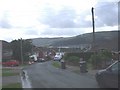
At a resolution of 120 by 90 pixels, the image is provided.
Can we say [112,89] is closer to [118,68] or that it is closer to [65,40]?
[118,68]

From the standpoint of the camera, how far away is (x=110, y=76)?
17.5 meters

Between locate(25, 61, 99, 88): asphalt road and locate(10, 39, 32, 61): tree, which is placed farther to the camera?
locate(10, 39, 32, 61): tree

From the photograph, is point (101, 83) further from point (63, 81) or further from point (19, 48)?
point (19, 48)

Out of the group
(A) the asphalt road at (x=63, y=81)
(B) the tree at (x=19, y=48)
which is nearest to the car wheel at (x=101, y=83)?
(A) the asphalt road at (x=63, y=81)

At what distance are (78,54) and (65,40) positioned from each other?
76249 mm

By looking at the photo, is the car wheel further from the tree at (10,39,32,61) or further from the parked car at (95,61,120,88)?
the tree at (10,39,32,61)

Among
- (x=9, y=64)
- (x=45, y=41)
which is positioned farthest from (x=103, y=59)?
(x=45, y=41)

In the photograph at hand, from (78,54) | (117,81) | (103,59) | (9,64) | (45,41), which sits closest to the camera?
(117,81)

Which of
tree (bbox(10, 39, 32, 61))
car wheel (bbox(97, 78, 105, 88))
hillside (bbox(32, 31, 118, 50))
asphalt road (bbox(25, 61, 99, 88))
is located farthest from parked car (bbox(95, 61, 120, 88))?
tree (bbox(10, 39, 32, 61))

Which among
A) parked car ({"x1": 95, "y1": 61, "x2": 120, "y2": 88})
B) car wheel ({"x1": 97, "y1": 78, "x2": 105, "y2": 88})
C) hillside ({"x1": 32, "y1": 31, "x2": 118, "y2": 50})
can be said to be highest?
hillside ({"x1": 32, "y1": 31, "x2": 118, "y2": 50})

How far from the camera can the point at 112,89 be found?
17250 millimetres

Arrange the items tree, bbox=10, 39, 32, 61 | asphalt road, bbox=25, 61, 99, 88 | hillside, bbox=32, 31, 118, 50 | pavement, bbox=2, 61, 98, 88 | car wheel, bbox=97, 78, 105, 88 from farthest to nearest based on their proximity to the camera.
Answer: hillside, bbox=32, 31, 118, 50 < tree, bbox=10, 39, 32, 61 < pavement, bbox=2, 61, 98, 88 < asphalt road, bbox=25, 61, 99, 88 < car wheel, bbox=97, 78, 105, 88

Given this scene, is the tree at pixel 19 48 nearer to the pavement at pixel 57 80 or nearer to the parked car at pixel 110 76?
the pavement at pixel 57 80

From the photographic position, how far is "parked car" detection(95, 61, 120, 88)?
17.0 m
